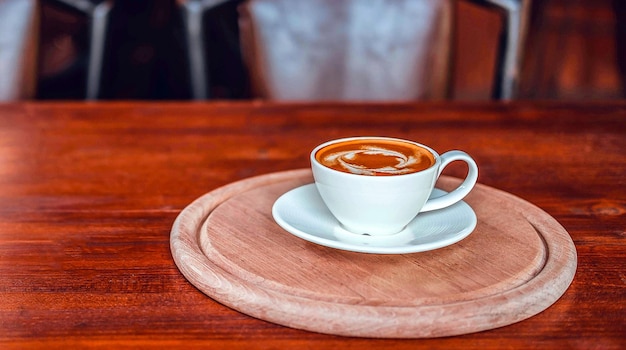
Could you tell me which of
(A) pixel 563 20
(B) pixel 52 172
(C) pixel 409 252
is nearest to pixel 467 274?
(C) pixel 409 252

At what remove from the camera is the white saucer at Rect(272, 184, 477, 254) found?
43cm

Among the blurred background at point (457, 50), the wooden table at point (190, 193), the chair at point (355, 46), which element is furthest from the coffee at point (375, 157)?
the blurred background at point (457, 50)

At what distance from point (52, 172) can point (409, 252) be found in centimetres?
39

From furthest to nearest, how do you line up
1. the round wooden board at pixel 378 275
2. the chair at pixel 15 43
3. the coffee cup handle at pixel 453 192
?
the chair at pixel 15 43 < the coffee cup handle at pixel 453 192 < the round wooden board at pixel 378 275

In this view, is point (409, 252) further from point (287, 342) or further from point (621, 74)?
point (621, 74)

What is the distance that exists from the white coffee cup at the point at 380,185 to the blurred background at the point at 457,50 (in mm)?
1219

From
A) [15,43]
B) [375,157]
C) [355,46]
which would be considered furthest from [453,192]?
[15,43]

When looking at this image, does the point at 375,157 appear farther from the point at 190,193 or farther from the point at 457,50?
the point at 457,50

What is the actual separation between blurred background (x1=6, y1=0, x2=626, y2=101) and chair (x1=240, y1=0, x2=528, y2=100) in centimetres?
58

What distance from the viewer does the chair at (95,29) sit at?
1119 mm

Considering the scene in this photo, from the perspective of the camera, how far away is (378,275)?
411mm

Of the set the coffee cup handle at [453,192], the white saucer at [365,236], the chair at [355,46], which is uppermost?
the chair at [355,46]

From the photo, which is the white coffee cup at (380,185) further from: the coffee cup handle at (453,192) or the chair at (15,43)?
the chair at (15,43)

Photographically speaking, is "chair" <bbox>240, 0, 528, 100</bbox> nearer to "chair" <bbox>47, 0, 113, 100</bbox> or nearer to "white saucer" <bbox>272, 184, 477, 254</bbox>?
"chair" <bbox>47, 0, 113, 100</bbox>
